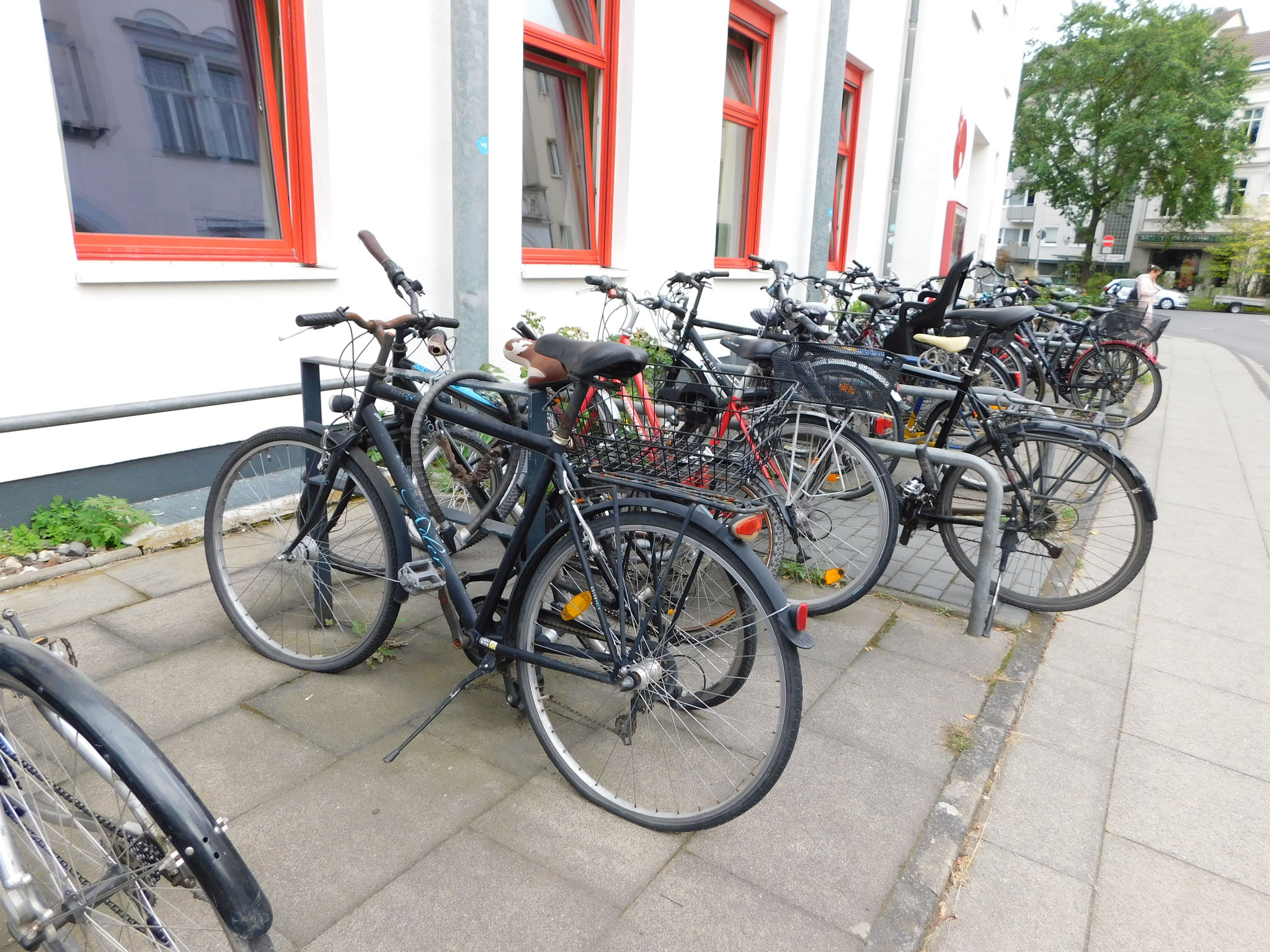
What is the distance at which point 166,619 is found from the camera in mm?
3207

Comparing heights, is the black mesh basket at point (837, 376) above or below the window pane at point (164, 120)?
below

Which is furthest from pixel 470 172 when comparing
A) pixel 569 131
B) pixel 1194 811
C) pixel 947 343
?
pixel 1194 811

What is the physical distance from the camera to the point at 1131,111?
3912cm

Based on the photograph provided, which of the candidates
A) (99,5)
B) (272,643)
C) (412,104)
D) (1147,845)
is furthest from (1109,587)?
(99,5)

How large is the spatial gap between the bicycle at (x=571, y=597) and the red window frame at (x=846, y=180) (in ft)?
28.8

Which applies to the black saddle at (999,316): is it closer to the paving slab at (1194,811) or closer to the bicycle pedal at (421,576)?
the paving slab at (1194,811)

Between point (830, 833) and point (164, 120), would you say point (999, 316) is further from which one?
point (164, 120)

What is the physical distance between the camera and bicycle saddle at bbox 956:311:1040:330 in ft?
12.7

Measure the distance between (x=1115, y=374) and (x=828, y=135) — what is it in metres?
3.77

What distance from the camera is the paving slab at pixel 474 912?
183 centimetres

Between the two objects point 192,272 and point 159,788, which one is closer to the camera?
point 159,788

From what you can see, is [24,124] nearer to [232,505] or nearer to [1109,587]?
[232,505]

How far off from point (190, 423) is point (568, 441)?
2.78m

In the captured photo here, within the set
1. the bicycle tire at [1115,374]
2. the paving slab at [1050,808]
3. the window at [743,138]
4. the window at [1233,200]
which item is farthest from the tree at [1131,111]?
the paving slab at [1050,808]
